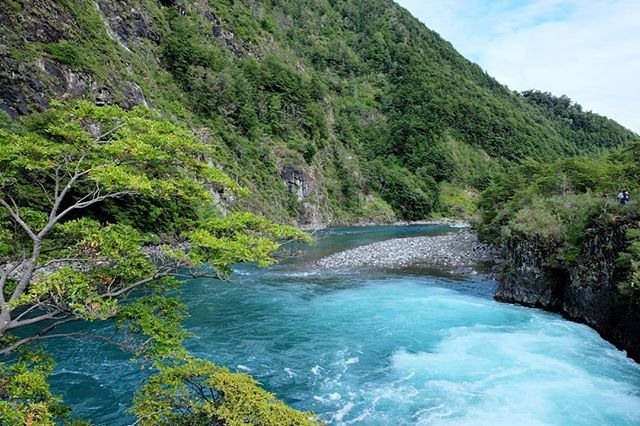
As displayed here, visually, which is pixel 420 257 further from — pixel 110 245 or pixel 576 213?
pixel 110 245

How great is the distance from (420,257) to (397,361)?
24.3 metres

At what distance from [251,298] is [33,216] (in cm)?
1743

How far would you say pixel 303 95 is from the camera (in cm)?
8975

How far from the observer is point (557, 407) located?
1168 cm

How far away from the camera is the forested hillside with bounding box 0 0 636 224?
42.2 m

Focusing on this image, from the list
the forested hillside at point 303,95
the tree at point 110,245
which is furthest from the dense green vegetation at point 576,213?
the forested hillside at point 303,95

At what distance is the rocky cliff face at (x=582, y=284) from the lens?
16312 mm

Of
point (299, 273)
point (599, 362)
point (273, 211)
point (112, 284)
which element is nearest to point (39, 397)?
point (112, 284)

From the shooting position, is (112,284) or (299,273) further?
(299,273)

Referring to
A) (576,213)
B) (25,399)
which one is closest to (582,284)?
(576,213)

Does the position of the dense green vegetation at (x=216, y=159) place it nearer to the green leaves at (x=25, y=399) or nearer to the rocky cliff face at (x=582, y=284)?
the green leaves at (x=25, y=399)

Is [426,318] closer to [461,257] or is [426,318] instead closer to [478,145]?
[461,257]

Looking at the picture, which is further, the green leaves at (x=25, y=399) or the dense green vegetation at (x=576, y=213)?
the dense green vegetation at (x=576, y=213)

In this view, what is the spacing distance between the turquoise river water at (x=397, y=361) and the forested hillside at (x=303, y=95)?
848cm
